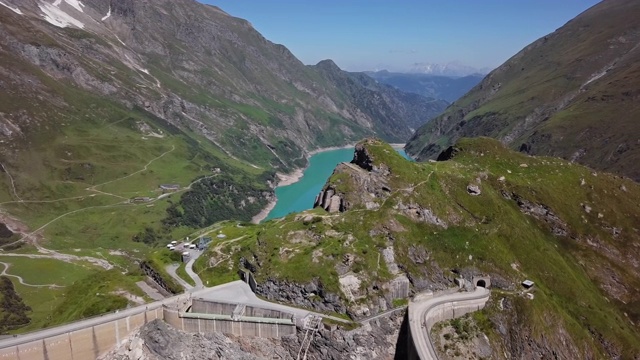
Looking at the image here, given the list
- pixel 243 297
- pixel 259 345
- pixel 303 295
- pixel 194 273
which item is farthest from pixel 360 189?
pixel 259 345

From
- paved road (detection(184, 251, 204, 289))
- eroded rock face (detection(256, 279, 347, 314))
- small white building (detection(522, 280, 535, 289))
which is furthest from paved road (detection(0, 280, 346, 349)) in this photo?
small white building (detection(522, 280, 535, 289))

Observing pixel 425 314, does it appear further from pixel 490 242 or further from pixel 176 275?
pixel 176 275

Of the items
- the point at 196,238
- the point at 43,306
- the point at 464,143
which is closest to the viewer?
the point at 196,238

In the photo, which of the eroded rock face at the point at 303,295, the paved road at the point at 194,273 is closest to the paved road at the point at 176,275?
the paved road at the point at 194,273

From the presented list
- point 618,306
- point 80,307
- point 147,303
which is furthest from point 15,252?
point 618,306

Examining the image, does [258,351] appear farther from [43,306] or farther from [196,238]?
[43,306]

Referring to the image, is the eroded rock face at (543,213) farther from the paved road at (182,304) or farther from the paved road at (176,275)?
the paved road at (176,275)
